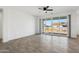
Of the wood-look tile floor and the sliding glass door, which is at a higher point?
the sliding glass door

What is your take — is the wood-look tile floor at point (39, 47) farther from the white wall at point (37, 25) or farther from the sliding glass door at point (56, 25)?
the white wall at point (37, 25)

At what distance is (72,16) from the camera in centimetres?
931

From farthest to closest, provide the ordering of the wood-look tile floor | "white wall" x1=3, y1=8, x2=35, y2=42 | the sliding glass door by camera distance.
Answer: the sliding glass door → "white wall" x1=3, y1=8, x2=35, y2=42 → the wood-look tile floor

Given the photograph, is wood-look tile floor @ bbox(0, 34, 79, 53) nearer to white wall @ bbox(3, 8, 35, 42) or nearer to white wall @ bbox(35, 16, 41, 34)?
white wall @ bbox(3, 8, 35, 42)

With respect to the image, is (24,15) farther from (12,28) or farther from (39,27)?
(39,27)

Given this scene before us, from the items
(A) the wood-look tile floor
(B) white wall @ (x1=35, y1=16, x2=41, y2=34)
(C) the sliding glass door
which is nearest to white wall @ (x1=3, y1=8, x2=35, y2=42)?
(B) white wall @ (x1=35, y1=16, x2=41, y2=34)

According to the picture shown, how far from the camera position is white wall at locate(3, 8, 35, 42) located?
7203 millimetres

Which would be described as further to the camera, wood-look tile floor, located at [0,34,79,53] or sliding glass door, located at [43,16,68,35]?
sliding glass door, located at [43,16,68,35]

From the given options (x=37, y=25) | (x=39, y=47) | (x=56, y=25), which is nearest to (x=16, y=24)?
(x=39, y=47)

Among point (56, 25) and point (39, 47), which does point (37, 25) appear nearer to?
point (56, 25)

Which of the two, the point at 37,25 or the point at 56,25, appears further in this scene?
the point at 37,25

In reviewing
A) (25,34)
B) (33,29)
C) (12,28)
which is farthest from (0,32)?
(33,29)

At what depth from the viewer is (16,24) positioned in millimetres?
8727
